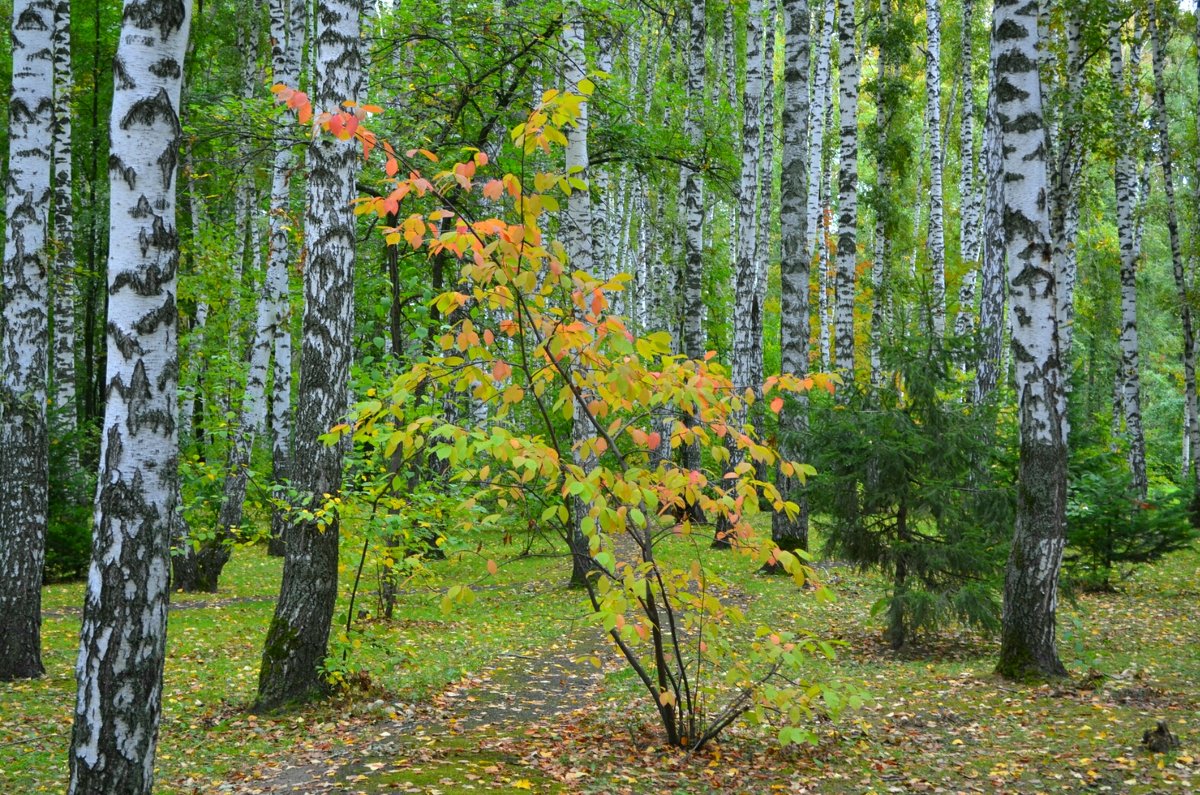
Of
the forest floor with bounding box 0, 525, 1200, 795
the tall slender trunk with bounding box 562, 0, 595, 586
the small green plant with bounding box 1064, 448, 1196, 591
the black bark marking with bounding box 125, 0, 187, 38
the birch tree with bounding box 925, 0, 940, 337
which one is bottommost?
the forest floor with bounding box 0, 525, 1200, 795

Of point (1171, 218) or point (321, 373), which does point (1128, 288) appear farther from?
point (321, 373)

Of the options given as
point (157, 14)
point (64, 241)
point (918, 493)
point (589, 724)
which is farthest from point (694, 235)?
point (157, 14)

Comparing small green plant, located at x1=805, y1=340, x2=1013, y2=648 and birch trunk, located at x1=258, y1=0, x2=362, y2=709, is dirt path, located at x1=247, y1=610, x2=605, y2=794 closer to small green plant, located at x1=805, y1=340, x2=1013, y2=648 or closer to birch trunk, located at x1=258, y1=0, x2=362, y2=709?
birch trunk, located at x1=258, y1=0, x2=362, y2=709

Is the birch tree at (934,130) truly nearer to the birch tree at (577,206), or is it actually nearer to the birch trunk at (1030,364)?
the birch tree at (577,206)

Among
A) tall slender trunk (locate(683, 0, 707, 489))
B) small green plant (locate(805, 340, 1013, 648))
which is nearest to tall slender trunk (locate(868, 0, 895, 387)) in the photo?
tall slender trunk (locate(683, 0, 707, 489))

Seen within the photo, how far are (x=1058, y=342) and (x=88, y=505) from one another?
13682mm

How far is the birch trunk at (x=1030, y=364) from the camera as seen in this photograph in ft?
23.2

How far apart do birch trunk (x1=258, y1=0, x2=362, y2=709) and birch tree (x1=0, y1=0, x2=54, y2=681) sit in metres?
2.46

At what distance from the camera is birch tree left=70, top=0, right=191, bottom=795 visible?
11.8 feet

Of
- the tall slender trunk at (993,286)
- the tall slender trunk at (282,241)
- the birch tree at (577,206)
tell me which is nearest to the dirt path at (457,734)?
the birch tree at (577,206)

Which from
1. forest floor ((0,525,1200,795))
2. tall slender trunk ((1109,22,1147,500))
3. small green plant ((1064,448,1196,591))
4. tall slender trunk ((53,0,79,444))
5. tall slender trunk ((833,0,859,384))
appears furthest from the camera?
tall slender trunk ((1109,22,1147,500))

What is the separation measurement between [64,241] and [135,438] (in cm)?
1150

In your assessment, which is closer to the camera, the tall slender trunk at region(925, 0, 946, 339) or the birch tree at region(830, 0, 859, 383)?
the birch tree at region(830, 0, 859, 383)

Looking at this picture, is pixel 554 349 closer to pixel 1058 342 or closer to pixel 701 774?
pixel 701 774
